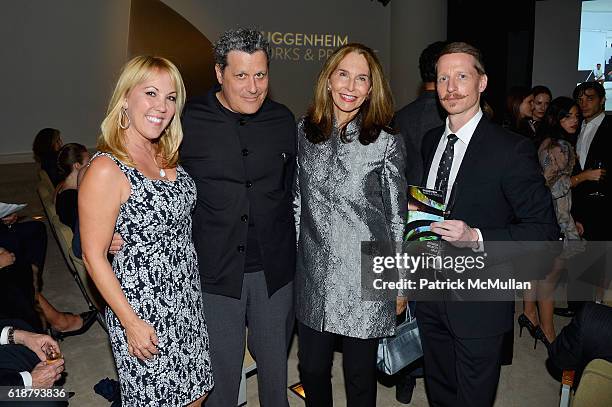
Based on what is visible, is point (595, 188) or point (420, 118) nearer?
point (420, 118)

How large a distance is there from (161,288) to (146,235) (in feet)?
0.69

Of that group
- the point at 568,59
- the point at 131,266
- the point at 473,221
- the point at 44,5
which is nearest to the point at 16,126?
the point at 44,5

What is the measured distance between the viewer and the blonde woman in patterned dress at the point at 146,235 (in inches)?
67.9

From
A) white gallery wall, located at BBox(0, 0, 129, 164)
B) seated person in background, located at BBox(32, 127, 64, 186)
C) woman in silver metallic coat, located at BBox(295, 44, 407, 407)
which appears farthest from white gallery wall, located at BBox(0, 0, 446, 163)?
woman in silver metallic coat, located at BBox(295, 44, 407, 407)

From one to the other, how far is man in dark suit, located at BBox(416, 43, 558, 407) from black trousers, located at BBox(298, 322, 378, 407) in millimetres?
358

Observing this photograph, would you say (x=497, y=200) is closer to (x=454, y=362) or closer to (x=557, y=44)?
(x=454, y=362)

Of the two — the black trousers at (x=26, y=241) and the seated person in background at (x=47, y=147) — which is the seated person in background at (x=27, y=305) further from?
the seated person in background at (x=47, y=147)

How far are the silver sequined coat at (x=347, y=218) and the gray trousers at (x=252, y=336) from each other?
0.56 feet

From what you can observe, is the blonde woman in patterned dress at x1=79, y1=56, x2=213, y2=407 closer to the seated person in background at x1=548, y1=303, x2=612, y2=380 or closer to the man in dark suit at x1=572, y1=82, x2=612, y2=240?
the seated person in background at x1=548, y1=303, x2=612, y2=380

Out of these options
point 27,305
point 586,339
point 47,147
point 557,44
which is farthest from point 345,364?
point 557,44

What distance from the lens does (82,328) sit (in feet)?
13.5

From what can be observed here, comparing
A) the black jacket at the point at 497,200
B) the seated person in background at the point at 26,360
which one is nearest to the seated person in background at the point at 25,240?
the seated person in background at the point at 26,360

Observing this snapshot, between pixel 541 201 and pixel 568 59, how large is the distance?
8763mm

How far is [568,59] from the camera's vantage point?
9328 millimetres
